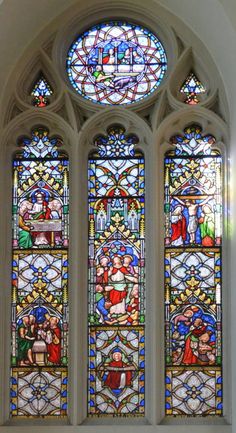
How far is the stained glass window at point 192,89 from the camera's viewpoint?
10.1m

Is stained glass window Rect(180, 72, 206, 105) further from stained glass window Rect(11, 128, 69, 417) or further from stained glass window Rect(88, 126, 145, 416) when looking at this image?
stained glass window Rect(11, 128, 69, 417)

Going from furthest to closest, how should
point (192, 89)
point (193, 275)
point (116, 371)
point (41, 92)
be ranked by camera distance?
point (41, 92), point (192, 89), point (193, 275), point (116, 371)

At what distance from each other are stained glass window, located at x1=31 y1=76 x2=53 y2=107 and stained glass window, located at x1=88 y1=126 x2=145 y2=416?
572mm

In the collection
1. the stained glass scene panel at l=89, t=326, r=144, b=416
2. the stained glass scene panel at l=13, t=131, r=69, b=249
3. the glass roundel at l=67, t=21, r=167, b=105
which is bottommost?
the stained glass scene panel at l=89, t=326, r=144, b=416

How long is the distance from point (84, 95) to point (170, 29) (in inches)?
34.8

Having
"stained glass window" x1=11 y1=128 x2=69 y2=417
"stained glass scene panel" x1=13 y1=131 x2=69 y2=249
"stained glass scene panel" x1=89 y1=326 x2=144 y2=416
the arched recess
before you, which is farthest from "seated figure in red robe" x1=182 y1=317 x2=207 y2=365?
"stained glass scene panel" x1=13 y1=131 x2=69 y2=249

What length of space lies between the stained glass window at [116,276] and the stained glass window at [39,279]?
0.76 feet

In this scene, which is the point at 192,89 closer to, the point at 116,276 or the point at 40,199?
the point at 40,199

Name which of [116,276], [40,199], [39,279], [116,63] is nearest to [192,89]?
[116,63]

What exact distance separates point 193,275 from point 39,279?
122 cm

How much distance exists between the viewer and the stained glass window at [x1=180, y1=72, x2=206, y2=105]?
33.3 ft

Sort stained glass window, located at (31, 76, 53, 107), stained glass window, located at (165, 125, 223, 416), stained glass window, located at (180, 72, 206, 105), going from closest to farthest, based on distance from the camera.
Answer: stained glass window, located at (165, 125, 223, 416), stained glass window, located at (180, 72, 206, 105), stained glass window, located at (31, 76, 53, 107)

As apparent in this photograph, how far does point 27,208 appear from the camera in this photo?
1004 centimetres

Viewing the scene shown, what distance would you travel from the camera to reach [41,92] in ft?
33.8
